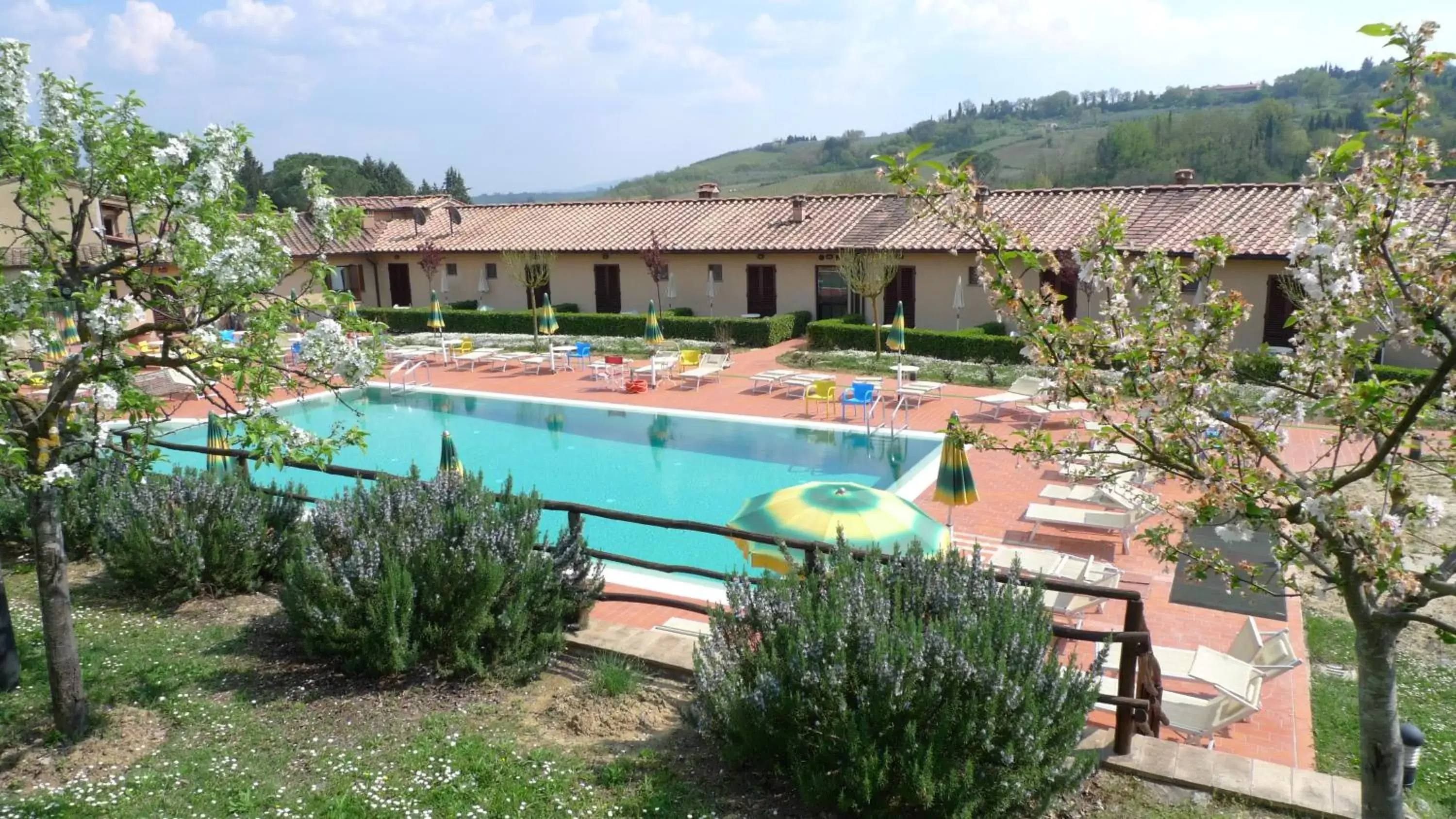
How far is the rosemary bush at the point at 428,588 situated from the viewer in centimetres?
571

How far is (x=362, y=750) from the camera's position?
510 centimetres

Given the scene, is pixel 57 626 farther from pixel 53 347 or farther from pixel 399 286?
pixel 399 286

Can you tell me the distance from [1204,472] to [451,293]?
33278mm

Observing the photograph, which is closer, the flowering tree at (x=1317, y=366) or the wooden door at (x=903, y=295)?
the flowering tree at (x=1317, y=366)

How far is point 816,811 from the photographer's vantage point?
4.44 m

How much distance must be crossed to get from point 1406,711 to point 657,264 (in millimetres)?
23718

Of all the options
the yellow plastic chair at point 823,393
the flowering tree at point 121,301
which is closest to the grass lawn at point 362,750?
the flowering tree at point 121,301

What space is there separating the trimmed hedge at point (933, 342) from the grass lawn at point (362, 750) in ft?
59.0

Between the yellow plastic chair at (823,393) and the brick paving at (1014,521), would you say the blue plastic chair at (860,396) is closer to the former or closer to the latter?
the yellow plastic chair at (823,393)

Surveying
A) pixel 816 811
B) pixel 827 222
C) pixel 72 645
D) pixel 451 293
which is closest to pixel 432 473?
pixel 72 645

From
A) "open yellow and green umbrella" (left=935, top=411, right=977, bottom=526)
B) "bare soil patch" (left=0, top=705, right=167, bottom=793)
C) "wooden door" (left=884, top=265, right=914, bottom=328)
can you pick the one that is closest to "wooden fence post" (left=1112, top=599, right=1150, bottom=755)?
"open yellow and green umbrella" (left=935, top=411, right=977, bottom=526)

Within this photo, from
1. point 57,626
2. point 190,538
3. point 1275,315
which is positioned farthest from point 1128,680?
point 1275,315

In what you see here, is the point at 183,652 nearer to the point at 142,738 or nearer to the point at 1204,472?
the point at 142,738

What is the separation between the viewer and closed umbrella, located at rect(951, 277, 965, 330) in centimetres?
2441
